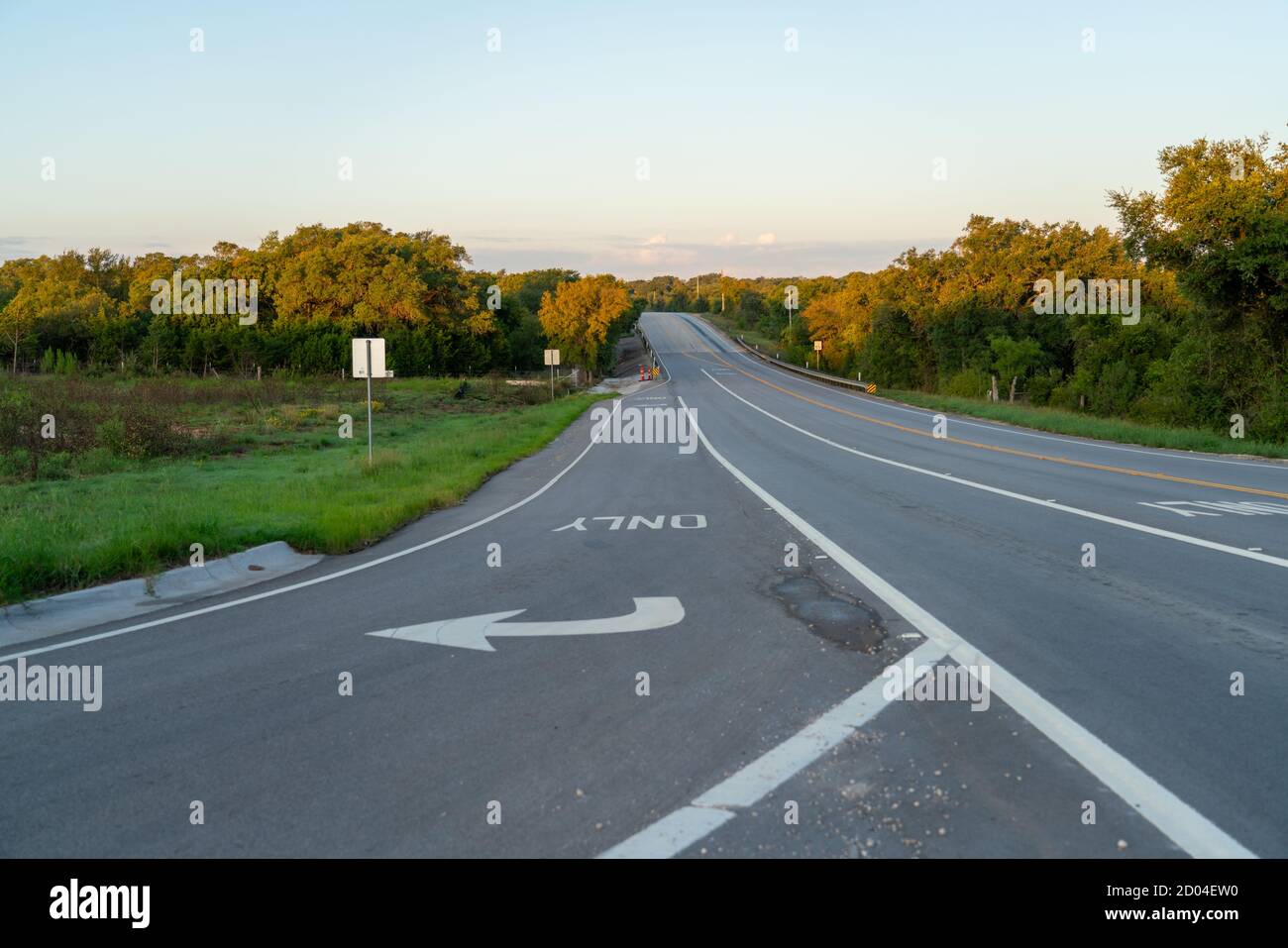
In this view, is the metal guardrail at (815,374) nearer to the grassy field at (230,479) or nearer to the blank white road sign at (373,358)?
the grassy field at (230,479)

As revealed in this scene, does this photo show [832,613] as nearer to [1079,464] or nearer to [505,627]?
[505,627]

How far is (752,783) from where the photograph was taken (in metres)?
4.37

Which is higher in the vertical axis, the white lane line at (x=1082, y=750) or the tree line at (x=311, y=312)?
the tree line at (x=311, y=312)

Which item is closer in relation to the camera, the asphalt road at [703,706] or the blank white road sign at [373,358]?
the asphalt road at [703,706]

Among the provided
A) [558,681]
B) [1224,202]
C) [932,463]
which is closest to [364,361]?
[932,463]
